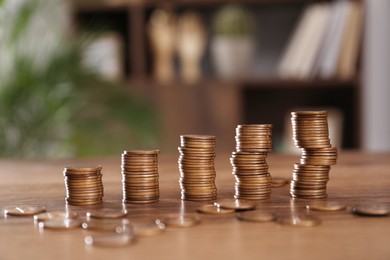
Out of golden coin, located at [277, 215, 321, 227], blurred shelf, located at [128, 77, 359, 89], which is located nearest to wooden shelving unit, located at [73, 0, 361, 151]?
blurred shelf, located at [128, 77, 359, 89]

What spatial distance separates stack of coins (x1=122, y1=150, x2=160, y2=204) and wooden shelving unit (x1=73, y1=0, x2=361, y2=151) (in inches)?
97.8

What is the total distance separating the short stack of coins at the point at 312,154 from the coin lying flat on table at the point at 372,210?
0.13 metres

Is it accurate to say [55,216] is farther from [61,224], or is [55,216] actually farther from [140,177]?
[140,177]

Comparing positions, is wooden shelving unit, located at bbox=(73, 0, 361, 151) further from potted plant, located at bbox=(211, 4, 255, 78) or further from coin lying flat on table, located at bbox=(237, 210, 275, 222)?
coin lying flat on table, located at bbox=(237, 210, 275, 222)

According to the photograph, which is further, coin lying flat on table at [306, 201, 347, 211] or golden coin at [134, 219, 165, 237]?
coin lying flat on table at [306, 201, 347, 211]

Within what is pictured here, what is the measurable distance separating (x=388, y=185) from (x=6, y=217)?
0.65 m

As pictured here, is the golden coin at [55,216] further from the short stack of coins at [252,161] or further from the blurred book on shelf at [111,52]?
the blurred book on shelf at [111,52]

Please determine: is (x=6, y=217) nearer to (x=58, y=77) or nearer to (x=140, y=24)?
(x=58, y=77)

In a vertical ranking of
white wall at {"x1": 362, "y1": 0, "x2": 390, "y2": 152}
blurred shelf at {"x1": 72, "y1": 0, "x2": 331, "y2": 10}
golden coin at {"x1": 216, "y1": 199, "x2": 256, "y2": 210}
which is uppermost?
blurred shelf at {"x1": 72, "y1": 0, "x2": 331, "y2": 10}

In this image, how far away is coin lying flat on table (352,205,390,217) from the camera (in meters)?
0.87

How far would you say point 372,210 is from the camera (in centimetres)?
88

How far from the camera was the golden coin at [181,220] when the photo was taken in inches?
32.0

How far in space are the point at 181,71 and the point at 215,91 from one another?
447mm

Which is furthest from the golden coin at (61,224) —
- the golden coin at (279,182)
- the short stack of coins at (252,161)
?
the golden coin at (279,182)
